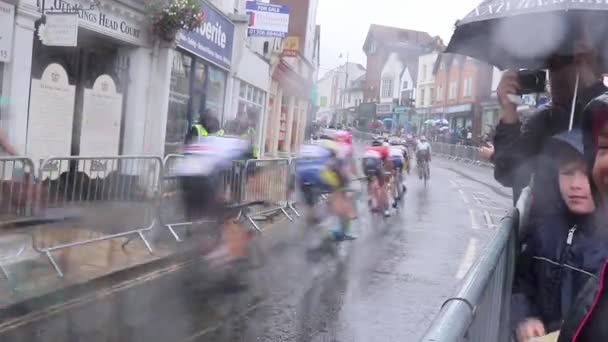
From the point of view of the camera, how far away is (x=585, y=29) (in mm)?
3266

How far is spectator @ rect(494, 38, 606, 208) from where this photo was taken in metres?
3.16

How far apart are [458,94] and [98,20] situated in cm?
4522

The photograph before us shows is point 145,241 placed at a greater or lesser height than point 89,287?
greater

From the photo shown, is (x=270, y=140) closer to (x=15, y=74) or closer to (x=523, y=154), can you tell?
(x=15, y=74)

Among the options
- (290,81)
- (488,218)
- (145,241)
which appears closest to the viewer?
(145,241)

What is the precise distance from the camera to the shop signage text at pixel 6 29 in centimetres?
874

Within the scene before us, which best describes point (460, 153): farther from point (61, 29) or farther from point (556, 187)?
point (556, 187)

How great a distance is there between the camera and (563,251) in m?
2.64

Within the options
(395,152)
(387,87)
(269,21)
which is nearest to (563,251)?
(395,152)

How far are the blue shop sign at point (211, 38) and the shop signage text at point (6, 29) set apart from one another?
4.82 m

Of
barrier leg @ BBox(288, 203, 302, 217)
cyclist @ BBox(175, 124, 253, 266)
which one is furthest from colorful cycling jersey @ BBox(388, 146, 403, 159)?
cyclist @ BBox(175, 124, 253, 266)

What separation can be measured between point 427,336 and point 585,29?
2359mm

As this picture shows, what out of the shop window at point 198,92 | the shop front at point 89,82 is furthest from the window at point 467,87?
the shop front at point 89,82

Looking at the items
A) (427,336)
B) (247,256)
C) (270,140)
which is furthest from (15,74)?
(270,140)
